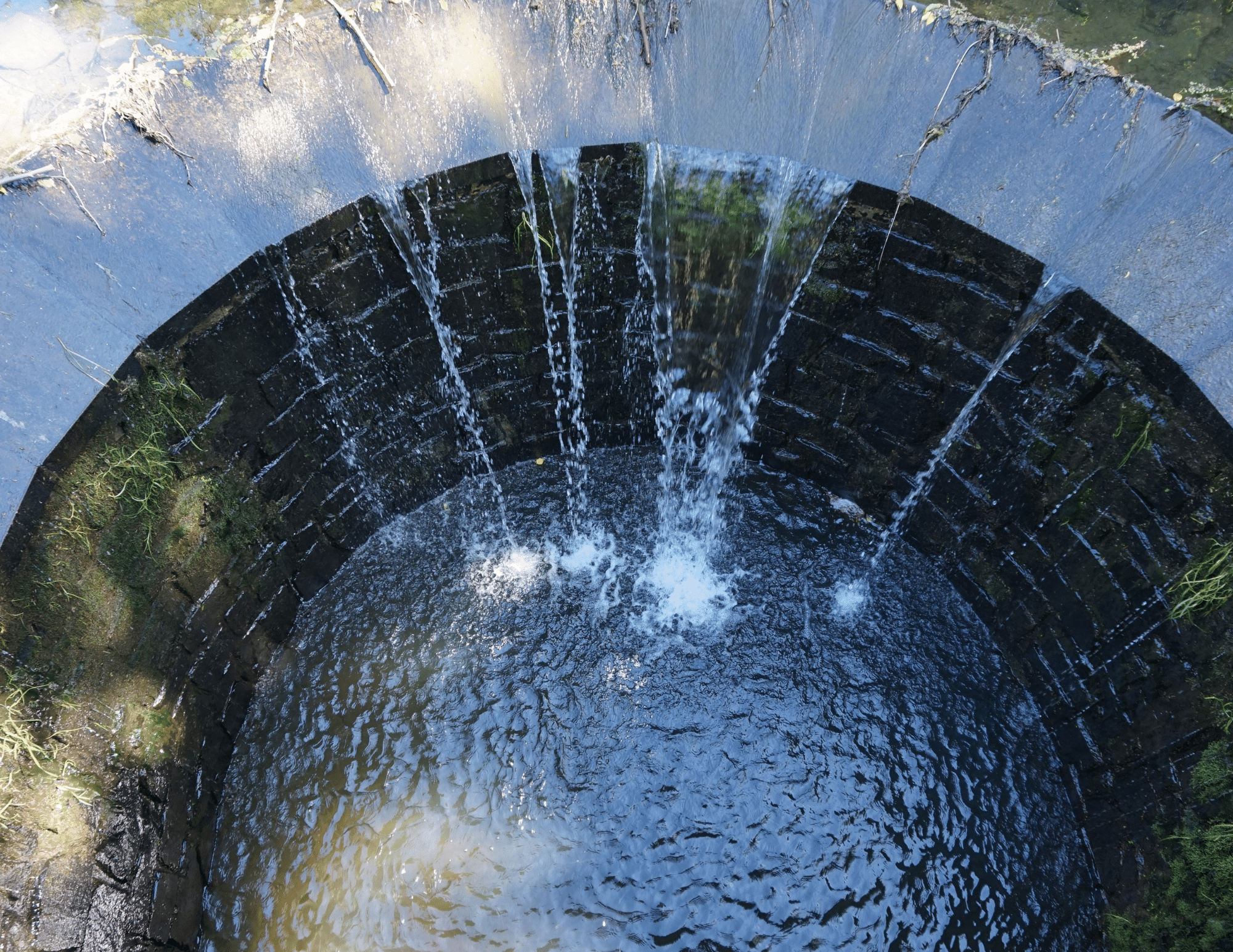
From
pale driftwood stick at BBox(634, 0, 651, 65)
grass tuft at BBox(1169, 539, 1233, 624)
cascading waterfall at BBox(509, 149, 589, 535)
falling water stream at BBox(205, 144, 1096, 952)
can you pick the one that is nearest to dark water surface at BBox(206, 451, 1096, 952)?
falling water stream at BBox(205, 144, 1096, 952)

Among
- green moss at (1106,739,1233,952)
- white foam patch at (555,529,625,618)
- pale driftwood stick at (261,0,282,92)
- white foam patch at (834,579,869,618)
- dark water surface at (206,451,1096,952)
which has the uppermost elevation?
pale driftwood stick at (261,0,282,92)

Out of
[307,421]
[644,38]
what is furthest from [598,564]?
[644,38]

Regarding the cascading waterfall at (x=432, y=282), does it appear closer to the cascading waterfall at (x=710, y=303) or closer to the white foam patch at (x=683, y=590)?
the white foam patch at (x=683, y=590)

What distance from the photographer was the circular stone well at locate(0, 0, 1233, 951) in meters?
3.04

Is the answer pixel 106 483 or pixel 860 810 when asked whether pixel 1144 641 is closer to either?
pixel 860 810

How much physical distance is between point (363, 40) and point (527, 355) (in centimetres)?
198

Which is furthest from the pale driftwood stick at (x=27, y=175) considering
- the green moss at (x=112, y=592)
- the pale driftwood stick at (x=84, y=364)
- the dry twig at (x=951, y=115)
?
the dry twig at (x=951, y=115)

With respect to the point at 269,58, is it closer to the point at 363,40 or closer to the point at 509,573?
the point at 363,40

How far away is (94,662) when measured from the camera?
306 cm

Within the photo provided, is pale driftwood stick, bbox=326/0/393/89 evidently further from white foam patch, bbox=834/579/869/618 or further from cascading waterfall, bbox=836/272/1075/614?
white foam patch, bbox=834/579/869/618

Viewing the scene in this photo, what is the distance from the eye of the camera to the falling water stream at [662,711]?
11.2 feet

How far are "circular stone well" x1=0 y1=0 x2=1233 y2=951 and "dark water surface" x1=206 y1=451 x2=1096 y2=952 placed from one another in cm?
28

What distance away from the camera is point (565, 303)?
4.72 metres

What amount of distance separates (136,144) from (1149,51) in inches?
197
